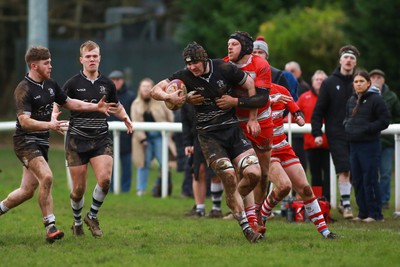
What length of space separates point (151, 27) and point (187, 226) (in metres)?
25.4

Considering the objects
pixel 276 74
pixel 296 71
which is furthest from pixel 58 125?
pixel 296 71

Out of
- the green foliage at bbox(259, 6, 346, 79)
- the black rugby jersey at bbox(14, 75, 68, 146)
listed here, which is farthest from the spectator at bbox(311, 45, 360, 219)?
the green foliage at bbox(259, 6, 346, 79)

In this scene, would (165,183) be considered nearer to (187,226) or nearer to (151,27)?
(187,226)

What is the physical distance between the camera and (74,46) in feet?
111

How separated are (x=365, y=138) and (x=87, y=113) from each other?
4.22 metres

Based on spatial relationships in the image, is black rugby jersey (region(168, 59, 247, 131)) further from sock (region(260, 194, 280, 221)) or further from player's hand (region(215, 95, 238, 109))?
sock (region(260, 194, 280, 221))

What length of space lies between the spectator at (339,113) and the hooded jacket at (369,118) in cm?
50

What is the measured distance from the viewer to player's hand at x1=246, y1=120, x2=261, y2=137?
11586 mm

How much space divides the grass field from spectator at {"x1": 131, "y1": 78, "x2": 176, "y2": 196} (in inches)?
116

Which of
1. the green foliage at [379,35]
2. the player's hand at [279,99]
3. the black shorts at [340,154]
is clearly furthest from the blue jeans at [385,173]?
the green foliage at [379,35]

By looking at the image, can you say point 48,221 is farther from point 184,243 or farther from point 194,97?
point 194,97

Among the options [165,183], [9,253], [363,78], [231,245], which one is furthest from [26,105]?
[165,183]

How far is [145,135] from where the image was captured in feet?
64.1

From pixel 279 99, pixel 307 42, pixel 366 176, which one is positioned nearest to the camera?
pixel 279 99
